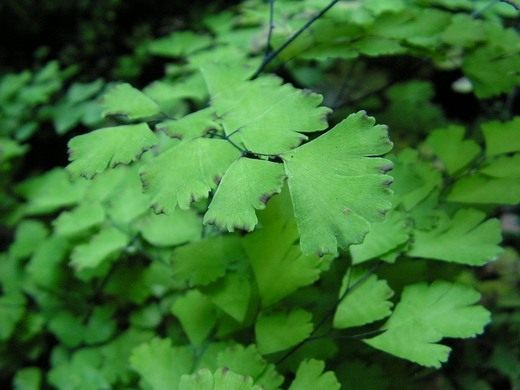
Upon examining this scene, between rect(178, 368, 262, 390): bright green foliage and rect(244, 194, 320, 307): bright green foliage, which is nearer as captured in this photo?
rect(178, 368, 262, 390): bright green foliage

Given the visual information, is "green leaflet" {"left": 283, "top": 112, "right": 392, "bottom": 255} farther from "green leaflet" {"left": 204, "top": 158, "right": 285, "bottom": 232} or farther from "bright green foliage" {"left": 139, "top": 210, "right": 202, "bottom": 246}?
"bright green foliage" {"left": 139, "top": 210, "right": 202, "bottom": 246}

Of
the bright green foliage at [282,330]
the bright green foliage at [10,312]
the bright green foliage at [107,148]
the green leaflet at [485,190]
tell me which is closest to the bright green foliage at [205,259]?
the bright green foliage at [282,330]

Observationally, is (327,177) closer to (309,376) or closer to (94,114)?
(309,376)

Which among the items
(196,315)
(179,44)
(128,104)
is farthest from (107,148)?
(179,44)

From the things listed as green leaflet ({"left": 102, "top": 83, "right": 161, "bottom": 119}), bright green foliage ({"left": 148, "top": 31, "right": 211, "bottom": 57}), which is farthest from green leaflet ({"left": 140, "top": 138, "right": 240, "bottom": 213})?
bright green foliage ({"left": 148, "top": 31, "right": 211, "bottom": 57})

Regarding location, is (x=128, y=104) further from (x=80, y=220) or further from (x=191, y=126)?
(x=80, y=220)

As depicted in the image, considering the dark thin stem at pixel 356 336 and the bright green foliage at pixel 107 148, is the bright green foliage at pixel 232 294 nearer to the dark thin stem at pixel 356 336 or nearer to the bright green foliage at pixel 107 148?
the dark thin stem at pixel 356 336
